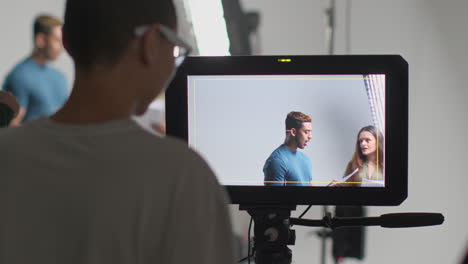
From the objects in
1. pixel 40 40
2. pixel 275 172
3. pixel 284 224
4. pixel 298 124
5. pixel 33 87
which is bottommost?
pixel 284 224

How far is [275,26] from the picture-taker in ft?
11.3

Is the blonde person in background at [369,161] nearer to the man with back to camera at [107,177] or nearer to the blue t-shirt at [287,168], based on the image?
the blue t-shirt at [287,168]

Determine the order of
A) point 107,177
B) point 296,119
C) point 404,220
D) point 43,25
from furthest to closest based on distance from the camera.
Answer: point 43,25, point 296,119, point 404,220, point 107,177

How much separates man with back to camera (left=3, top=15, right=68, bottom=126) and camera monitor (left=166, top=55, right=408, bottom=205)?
2.19m

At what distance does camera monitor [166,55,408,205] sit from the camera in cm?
117

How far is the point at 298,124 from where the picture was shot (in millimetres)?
1217

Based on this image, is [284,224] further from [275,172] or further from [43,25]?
[43,25]

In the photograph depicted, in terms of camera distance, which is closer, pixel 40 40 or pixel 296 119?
pixel 296 119

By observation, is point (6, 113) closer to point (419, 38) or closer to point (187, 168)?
point (187, 168)

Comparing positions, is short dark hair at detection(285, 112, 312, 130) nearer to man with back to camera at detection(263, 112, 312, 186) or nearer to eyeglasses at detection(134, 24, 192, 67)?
man with back to camera at detection(263, 112, 312, 186)

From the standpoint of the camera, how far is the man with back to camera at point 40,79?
10.4 feet

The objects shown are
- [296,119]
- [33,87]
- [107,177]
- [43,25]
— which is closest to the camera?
[107,177]

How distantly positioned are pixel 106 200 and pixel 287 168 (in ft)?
2.25

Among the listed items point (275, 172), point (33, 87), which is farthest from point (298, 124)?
point (33, 87)
